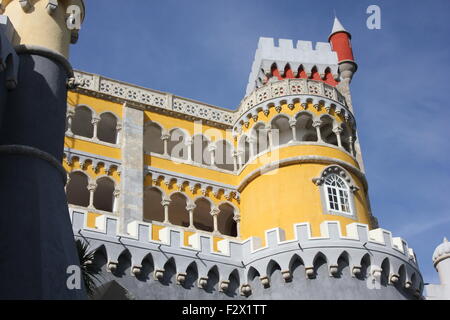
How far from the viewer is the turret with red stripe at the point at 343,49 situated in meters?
36.2

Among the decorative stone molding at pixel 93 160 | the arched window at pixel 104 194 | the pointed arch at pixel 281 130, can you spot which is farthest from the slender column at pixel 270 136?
the arched window at pixel 104 194

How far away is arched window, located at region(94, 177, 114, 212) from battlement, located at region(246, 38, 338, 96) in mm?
7647

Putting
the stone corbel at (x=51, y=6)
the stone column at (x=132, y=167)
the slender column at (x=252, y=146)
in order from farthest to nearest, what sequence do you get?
the slender column at (x=252, y=146), the stone column at (x=132, y=167), the stone corbel at (x=51, y=6)

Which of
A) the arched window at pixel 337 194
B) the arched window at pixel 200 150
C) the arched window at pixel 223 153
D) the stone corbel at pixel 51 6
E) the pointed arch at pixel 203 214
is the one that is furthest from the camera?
the arched window at pixel 223 153

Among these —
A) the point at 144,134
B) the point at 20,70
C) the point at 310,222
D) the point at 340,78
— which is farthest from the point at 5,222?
the point at 340,78

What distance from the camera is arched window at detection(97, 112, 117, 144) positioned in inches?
1200

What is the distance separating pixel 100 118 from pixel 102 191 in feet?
10.1

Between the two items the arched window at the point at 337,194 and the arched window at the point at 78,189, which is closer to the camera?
the arched window at the point at 337,194

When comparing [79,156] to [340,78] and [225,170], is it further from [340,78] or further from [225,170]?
[340,78]

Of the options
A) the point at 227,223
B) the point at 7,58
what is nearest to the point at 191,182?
the point at 227,223

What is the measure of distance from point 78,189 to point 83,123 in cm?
326

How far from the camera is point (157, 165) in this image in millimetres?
Answer: 29938

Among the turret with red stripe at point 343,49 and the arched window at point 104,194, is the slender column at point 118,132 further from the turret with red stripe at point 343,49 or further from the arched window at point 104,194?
the turret with red stripe at point 343,49

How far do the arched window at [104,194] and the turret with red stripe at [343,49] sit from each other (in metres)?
13.5
